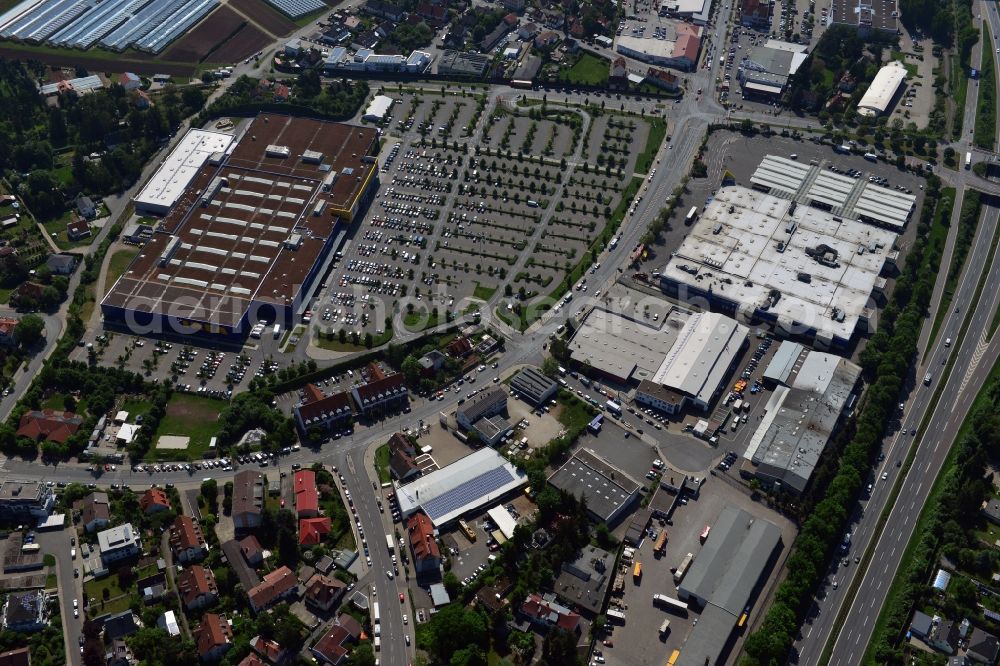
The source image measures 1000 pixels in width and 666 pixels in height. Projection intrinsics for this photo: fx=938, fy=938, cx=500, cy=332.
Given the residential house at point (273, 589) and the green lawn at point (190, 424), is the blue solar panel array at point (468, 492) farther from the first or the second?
the green lawn at point (190, 424)

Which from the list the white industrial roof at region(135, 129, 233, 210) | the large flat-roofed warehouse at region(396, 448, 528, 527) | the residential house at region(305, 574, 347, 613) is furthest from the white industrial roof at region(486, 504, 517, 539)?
the white industrial roof at region(135, 129, 233, 210)

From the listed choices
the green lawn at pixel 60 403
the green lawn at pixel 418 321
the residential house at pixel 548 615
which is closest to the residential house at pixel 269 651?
the residential house at pixel 548 615

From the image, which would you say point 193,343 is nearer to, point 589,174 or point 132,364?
point 132,364

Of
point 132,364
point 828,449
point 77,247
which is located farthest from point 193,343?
point 828,449

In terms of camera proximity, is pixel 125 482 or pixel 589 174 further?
pixel 589 174

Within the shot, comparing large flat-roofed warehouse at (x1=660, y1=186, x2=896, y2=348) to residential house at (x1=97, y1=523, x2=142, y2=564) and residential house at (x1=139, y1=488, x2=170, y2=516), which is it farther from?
residential house at (x1=97, y1=523, x2=142, y2=564)
